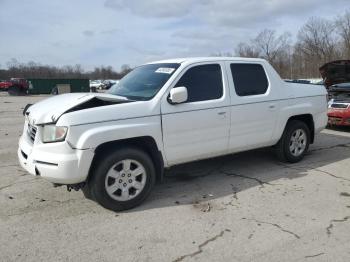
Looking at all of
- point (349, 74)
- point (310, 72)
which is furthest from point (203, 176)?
point (310, 72)

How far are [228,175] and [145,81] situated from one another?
2.03 m

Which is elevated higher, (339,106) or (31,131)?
(31,131)

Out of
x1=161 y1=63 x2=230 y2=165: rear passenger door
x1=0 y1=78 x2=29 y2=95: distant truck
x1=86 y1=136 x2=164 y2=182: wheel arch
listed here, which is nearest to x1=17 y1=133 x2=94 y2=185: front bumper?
x1=86 y1=136 x2=164 y2=182: wheel arch

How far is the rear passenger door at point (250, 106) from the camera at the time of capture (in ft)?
18.8

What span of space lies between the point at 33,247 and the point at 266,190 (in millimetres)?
3134

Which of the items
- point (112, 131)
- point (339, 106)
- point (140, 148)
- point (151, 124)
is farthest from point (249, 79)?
point (339, 106)

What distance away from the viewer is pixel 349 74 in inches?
550

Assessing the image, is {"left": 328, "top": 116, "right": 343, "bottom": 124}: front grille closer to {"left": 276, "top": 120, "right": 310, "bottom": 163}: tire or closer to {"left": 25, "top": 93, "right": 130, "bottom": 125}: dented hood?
{"left": 276, "top": 120, "right": 310, "bottom": 163}: tire

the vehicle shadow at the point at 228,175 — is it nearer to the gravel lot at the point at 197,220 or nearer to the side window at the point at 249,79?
the gravel lot at the point at 197,220

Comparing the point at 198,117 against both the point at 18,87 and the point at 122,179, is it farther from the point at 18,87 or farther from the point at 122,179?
the point at 18,87

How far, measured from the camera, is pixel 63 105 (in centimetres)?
454

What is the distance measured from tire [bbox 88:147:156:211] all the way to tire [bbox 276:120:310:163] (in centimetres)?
278

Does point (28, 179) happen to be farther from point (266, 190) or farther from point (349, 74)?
point (349, 74)

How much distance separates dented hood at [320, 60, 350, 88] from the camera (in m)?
13.5
